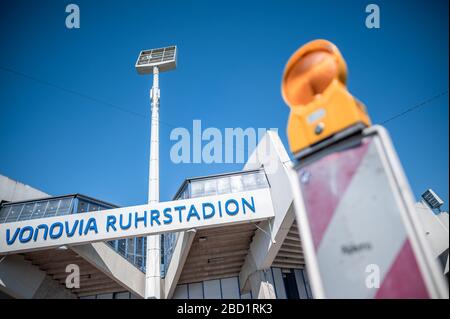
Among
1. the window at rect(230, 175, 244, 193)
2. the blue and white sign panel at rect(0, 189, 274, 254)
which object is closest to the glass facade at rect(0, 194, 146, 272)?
the blue and white sign panel at rect(0, 189, 274, 254)

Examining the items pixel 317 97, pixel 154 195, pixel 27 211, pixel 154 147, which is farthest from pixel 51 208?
pixel 317 97

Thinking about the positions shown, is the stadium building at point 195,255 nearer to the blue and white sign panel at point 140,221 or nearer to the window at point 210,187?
the window at point 210,187

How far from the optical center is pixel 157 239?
45.5 feet

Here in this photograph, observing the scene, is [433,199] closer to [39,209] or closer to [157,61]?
[157,61]

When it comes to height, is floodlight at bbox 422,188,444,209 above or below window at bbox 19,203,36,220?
above

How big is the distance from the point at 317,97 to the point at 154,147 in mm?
16561

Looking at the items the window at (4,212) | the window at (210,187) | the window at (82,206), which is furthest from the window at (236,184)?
the window at (4,212)

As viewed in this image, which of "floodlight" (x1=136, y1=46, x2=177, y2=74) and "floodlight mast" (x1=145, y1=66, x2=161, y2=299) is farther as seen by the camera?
"floodlight" (x1=136, y1=46, x2=177, y2=74)

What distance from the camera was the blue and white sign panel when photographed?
443 inches

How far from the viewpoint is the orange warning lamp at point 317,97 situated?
1.46 m

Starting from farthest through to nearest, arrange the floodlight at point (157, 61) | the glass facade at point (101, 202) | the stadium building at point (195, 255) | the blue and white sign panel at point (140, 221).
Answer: the floodlight at point (157, 61) → the glass facade at point (101, 202) → the stadium building at point (195, 255) → the blue and white sign panel at point (140, 221)

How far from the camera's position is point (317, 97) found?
5.32ft

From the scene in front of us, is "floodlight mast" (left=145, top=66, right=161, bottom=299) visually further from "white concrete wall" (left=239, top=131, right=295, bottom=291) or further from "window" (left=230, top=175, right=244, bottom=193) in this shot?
"white concrete wall" (left=239, top=131, right=295, bottom=291)
